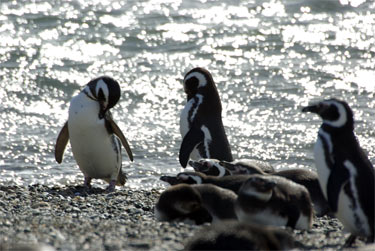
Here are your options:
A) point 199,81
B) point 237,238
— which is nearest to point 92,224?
point 237,238

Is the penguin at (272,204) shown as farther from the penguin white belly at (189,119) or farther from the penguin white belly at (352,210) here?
the penguin white belly at (189,119)

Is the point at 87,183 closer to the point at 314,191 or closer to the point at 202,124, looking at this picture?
the point at 202,124

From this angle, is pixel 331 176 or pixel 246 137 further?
pixel 246 137

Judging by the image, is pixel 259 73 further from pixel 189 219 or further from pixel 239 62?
pixel 189 219

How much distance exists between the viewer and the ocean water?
35.9 ft

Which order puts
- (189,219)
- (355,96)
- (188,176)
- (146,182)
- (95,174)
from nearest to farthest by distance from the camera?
1. (189,219)
2. (188,176)
3. (95,174)
4. (146,182)
5. (355,96)

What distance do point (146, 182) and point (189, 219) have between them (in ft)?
10.5

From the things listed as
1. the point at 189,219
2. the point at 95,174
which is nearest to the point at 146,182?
the point at 95,174

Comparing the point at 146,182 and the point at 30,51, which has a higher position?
the point at 30,51

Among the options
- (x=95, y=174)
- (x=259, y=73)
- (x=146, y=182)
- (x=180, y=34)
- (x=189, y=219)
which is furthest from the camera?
(x=180, y=34)

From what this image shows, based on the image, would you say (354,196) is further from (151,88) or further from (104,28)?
(104,28)

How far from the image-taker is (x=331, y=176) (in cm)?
617

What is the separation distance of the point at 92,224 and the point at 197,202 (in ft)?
2.82

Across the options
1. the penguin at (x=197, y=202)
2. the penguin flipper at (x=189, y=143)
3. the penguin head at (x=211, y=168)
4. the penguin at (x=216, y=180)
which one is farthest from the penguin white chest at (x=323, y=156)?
the penguin flipper at (x=189, y=143)
